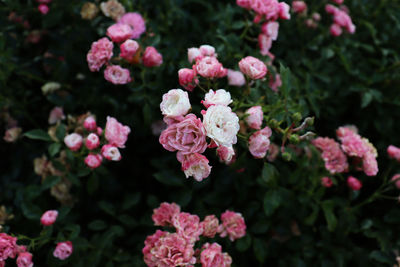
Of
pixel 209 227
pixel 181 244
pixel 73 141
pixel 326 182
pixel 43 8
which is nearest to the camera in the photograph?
pixel 181 244

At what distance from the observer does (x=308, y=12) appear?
212 cm

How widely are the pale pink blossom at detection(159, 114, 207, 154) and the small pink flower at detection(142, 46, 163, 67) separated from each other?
1.81 ft

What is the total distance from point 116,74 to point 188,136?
1.94 feet

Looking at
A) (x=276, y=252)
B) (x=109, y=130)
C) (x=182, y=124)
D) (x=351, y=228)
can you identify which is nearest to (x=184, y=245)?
(x=182, y=124)

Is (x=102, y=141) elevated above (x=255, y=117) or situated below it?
below

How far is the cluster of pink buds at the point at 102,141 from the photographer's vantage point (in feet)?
4.30

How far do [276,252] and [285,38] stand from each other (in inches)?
46.3

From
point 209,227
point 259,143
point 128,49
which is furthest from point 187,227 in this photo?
point 128,49

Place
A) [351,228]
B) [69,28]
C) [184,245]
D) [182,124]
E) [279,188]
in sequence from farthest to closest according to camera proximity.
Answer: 1. [69,28]
2. [351,228]
3. [279,188]
4. [184,245]
5. [182,124]

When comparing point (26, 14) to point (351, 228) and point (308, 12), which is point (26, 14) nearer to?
point (308, 12)

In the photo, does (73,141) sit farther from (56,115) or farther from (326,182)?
(326,182)

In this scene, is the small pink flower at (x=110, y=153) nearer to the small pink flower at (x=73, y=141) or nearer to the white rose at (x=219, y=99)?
the small pink flower at (x=73, y=141)

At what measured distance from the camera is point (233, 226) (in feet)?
4.42

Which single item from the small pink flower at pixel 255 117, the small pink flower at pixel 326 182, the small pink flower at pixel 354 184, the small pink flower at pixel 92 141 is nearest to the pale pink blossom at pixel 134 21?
the small pink flower at pixel 92 141
